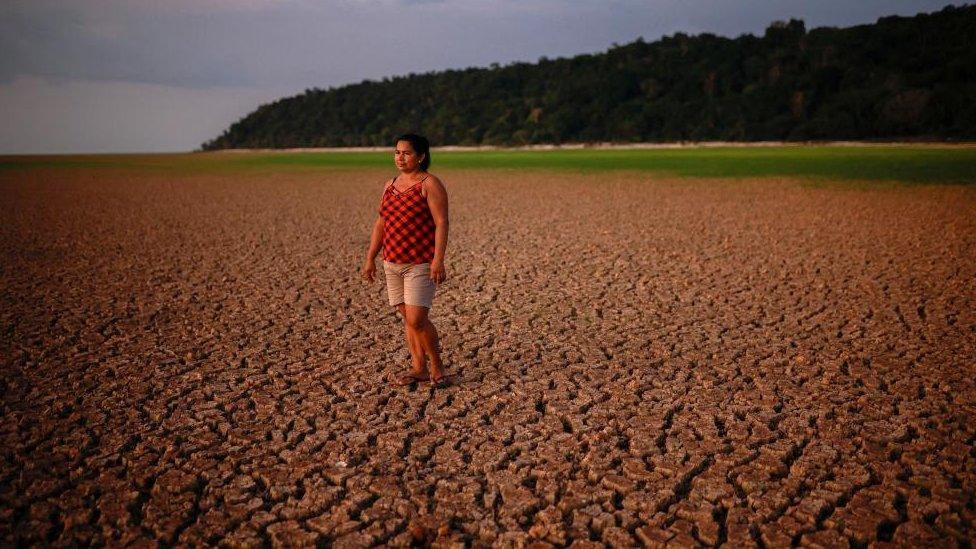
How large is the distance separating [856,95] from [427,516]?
77724mm

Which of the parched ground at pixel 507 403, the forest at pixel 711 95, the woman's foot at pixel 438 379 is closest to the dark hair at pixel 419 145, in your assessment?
the woman's foot at pixel 438 379

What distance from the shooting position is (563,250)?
9445 mm

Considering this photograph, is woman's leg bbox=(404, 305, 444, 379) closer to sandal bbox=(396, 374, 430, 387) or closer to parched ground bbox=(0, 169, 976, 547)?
sandal bbox=(396, 374, 430, 387)

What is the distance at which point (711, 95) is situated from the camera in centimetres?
8406

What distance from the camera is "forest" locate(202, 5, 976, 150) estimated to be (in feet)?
202

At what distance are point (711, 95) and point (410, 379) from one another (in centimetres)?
9049

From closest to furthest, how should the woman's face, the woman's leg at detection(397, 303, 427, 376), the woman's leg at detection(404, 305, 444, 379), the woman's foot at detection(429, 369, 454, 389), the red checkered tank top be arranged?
the woman's face
the red checkered tank top
the woman's leg at detection(404, 305, 444, 379)
the woman's leg at detection(397, 303, 427, 376)
the woman's foot at detection(429, 369, 454, 389)

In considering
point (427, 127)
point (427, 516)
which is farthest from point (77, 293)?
point (427, 127)

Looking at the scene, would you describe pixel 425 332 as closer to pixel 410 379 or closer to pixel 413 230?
pixel 410 379

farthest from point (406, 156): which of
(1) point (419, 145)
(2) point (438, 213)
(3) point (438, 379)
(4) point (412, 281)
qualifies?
(3) point (438, 379)

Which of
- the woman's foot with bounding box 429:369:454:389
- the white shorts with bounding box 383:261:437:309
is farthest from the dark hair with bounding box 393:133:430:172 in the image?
the woman's foot with bounding box 429:369:454:389

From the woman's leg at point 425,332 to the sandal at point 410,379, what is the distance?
0.23ft

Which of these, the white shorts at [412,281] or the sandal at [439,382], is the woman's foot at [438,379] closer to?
the sandal at [439,382]

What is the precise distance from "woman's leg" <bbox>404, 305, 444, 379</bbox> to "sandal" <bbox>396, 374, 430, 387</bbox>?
0.07m
